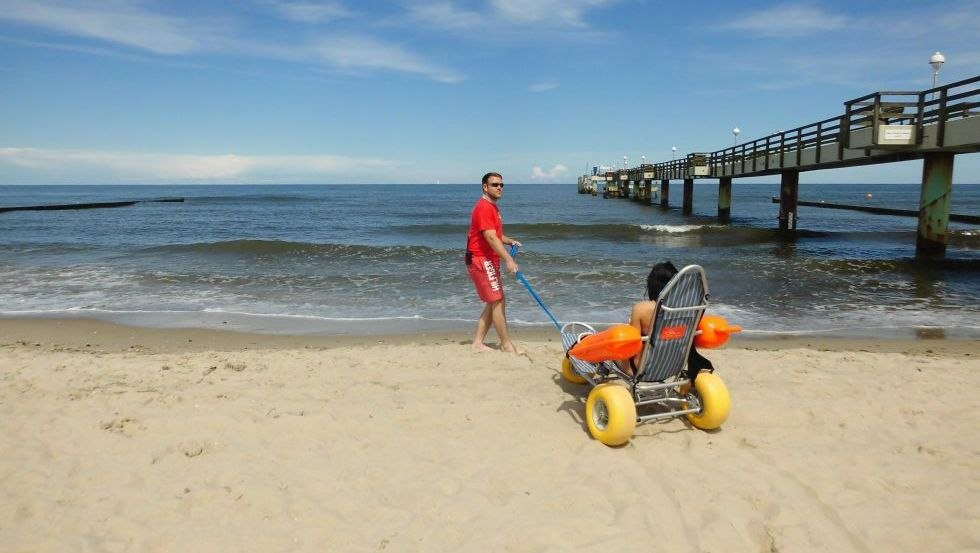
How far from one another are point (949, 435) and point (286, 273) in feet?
38.7

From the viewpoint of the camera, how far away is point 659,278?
148 inches

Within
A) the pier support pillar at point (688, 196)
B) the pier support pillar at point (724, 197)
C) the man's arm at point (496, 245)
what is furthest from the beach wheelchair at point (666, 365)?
the pier support pillar at point (688, 196)

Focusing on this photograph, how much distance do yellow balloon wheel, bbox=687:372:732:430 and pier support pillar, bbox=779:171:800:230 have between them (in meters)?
20.0

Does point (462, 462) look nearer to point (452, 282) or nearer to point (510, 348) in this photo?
point (510, 348)

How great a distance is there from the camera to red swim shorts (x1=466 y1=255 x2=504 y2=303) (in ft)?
18.4

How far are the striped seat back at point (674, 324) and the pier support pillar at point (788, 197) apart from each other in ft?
66.3

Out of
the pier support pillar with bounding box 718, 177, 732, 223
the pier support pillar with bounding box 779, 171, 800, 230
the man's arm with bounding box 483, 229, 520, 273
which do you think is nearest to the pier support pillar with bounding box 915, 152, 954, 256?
the pier support pillar with bounding box 779, 171, 800, 230

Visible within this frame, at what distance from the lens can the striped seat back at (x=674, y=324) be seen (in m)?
3.48

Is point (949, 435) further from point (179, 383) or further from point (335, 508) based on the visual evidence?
point (179, 383)

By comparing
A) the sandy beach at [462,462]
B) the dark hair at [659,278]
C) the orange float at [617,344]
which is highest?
the dark hair at [659,278]

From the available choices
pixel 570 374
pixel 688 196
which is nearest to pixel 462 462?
pixel 570 374

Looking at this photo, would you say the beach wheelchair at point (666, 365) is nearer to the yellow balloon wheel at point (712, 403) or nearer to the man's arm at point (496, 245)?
the yellow balloon wheel at point (712, 403)

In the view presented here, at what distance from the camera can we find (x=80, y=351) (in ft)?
21.5

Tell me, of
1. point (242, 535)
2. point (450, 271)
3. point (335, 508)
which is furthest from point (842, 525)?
point (450, 271)
